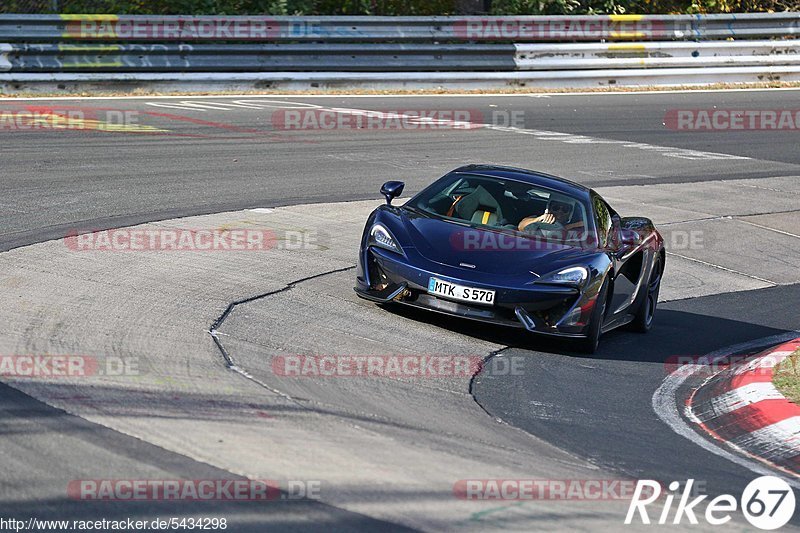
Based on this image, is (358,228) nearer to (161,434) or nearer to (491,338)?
(491,338)

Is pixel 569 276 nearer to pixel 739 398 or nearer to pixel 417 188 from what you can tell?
pixel 739 398

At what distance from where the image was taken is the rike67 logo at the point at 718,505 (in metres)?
5.44

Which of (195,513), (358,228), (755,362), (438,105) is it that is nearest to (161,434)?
(195,513)

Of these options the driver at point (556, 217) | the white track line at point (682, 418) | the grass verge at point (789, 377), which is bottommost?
the white track line at point (682, 418)

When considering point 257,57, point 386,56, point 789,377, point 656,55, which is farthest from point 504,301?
point 656,55

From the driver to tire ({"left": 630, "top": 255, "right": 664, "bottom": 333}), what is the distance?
0.94m

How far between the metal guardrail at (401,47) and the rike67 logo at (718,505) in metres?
16.4

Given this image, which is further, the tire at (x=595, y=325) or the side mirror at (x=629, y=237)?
the side mirror at (x=629, y=237)

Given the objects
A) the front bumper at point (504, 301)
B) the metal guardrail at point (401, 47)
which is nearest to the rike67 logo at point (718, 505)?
the front bumper at point (504, 301)

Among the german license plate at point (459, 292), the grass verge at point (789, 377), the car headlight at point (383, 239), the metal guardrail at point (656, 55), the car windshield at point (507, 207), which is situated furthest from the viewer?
the metal guardrail at point (656, 55)

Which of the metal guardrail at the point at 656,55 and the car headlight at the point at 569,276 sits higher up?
the metal guardrail at the point at 656,55

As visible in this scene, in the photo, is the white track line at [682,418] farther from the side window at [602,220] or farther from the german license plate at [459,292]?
the german license plate at [459,292]

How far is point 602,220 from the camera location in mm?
10000

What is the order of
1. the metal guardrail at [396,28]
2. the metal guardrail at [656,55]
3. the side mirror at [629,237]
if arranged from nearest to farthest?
the side mirror at [629,237]
the metal guardrail at [396,28]
the metal guardrail at [656,55]
